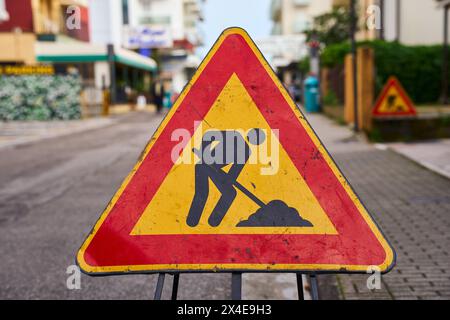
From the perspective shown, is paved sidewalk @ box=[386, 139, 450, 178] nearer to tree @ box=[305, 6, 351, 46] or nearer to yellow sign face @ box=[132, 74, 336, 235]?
yellow sign face @ box=[132, 74, 336, 235]

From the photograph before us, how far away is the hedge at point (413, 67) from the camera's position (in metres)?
20.4

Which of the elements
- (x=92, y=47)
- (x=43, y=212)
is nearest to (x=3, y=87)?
(x=92, y=47)

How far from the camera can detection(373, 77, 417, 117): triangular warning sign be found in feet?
39.9

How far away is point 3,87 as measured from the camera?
24.5m

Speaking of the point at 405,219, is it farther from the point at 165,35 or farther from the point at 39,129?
the point at 165,35

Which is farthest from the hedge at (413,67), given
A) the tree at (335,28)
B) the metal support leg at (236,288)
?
the metal support leg at (236,288)

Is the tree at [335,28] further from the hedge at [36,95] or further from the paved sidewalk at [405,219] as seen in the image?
the paved sidewalk at [405,219]

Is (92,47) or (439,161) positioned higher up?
(92,47)

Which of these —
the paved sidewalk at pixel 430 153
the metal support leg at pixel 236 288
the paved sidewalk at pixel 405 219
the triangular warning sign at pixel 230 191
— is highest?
the triangular warning sign at pixel 230 191

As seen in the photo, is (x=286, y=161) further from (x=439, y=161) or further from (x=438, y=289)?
(x=439, y=161)

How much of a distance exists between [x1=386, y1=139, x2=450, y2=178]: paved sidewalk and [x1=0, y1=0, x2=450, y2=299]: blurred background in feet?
0.12

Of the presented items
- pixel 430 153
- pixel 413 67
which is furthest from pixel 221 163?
pixel 413 67

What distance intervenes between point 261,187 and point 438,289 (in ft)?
6.93

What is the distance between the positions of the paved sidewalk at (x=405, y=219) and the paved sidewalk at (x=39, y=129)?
11262 millimetres
